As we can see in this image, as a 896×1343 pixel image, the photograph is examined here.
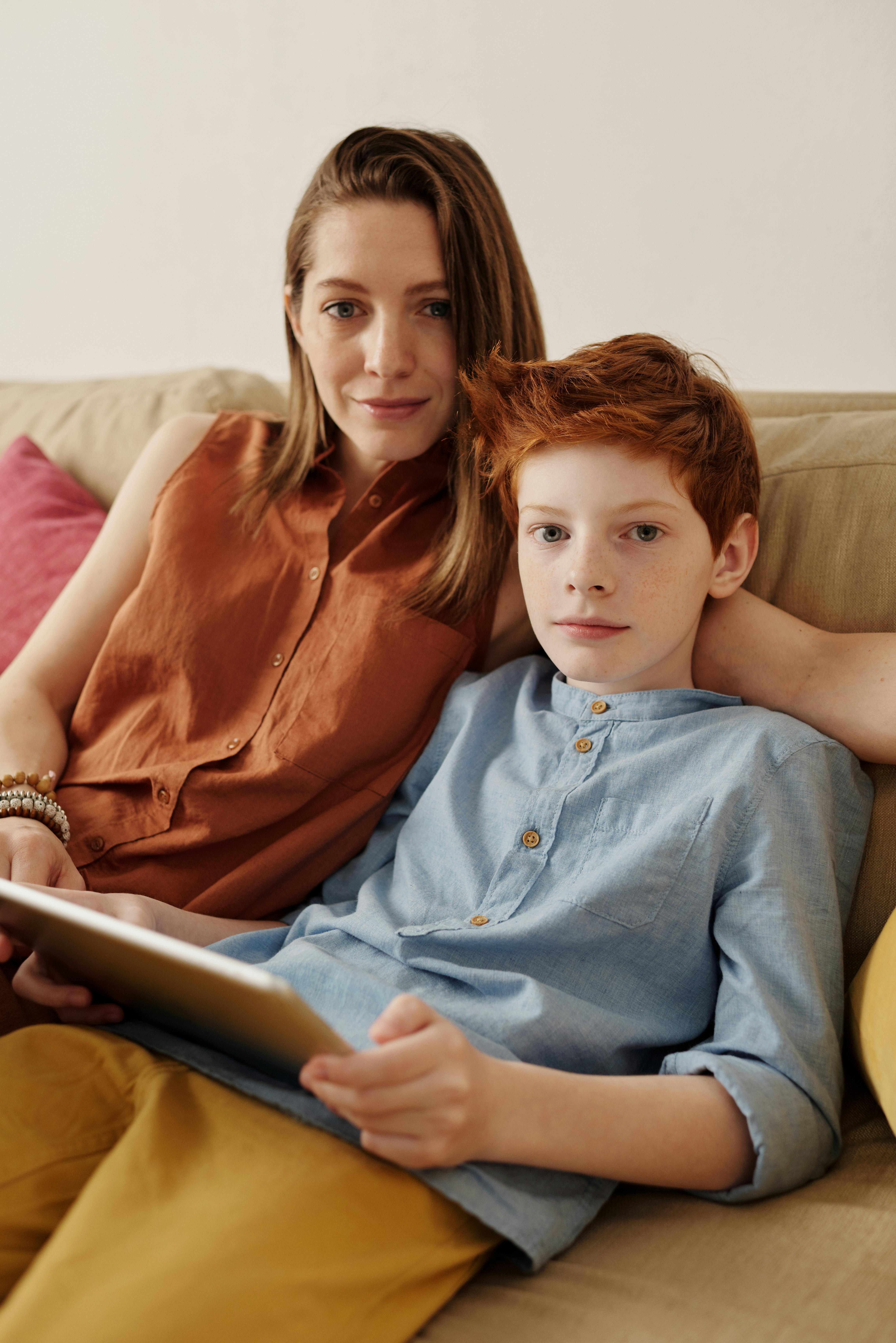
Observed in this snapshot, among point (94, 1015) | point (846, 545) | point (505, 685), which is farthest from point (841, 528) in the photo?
point (94, 1015)

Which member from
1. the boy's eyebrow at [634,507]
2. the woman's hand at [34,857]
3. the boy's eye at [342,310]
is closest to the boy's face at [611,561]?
the boy's eyebrow at [634,507]

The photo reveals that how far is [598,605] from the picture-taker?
0.95 meters

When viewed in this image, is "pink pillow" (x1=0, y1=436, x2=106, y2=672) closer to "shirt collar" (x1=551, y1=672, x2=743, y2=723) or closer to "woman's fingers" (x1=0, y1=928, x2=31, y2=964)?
"woman's fingers" (x1=0, y1=928, x2=31, y2=964)

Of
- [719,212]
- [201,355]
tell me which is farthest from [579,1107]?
[201,355]

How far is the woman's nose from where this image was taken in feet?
3.79

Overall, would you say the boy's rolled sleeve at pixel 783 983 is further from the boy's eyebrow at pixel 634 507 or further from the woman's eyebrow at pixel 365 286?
the woman's eyebrow at pixel 365 286

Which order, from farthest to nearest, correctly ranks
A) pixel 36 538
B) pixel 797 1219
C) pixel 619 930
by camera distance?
pixel 36 538 < pixel 619 930 < pixel 797 1219

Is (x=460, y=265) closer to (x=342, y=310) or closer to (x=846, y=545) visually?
(x=342, y=310)

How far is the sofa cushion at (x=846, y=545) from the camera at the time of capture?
1.00 metres

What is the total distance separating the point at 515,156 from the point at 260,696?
3.37 ft

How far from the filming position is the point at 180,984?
0.69m

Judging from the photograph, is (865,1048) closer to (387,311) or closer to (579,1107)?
(579,1107)

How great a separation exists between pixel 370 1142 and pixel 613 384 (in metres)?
0.68

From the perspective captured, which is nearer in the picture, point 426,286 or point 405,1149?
point 405,1149
